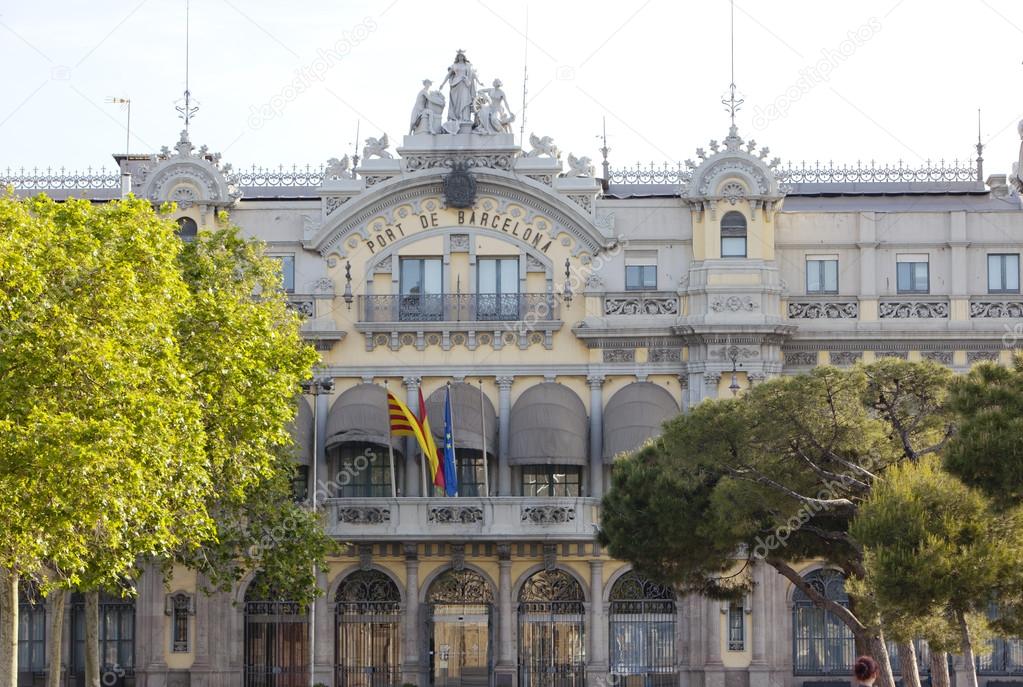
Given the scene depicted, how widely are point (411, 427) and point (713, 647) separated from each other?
1145 centimetres

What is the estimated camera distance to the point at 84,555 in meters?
48.0

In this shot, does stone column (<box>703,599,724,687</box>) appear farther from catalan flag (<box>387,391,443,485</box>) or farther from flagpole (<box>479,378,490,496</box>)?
catalan flag (<box>387,391,443,485</box>)

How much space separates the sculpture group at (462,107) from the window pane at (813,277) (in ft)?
34.5

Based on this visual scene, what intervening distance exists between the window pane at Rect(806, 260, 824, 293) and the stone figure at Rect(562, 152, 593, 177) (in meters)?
7.55

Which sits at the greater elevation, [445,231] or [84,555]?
[445,231]

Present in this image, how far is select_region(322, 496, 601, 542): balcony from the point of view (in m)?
67.4

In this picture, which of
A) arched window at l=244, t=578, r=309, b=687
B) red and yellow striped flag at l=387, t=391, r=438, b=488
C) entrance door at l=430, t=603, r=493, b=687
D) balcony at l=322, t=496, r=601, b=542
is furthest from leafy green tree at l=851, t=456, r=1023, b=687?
arched window at l=244, t=578, r=309, b=687

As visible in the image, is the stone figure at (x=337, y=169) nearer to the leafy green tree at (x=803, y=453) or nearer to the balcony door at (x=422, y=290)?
the balcony door at (x=422, y=290)

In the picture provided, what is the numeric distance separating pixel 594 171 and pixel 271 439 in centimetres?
1896

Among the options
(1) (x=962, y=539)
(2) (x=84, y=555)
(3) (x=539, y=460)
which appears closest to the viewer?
(1) (x=962, y=539)

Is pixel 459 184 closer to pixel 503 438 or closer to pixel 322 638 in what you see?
pixel 503 438

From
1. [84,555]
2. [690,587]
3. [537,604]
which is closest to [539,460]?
[537,604]

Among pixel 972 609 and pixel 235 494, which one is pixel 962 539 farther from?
pixel 235 494

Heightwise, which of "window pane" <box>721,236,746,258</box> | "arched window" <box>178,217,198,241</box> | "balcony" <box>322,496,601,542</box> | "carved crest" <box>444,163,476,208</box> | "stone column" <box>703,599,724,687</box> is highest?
"carved crest" <box>444,163,476,208</box>
